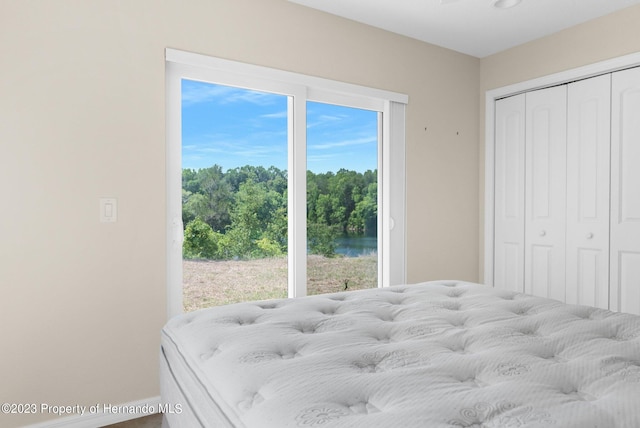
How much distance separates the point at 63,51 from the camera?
2.09 meters

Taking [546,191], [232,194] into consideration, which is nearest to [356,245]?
[232,194]

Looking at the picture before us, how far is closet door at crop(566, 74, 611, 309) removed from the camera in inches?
115

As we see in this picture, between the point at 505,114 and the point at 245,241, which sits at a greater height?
the point at 505,114

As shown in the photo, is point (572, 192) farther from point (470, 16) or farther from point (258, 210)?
point (258, 210)

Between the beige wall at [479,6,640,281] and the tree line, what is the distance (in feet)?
4.50

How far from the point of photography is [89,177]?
84.4 inches

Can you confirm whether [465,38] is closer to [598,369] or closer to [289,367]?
[598,369]

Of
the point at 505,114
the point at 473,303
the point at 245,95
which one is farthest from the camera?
the point at 505,114

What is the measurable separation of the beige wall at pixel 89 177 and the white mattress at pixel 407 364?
92 centimetres

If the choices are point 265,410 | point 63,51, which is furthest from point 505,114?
point 265,410

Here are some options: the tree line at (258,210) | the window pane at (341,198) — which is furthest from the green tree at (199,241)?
the window pane at (341,198)

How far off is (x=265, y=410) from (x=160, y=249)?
1.72 metres

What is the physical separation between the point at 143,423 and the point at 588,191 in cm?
321

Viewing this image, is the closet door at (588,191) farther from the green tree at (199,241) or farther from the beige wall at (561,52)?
the green tree at (199,241)
